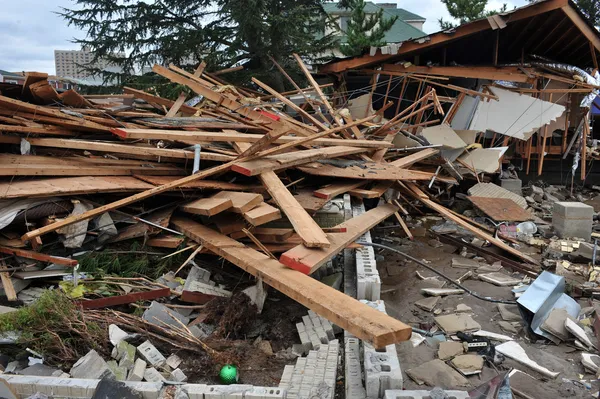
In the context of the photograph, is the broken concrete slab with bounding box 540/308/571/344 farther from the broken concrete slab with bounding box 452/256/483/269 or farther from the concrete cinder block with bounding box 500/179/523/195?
the concrete cinder block with bounding box 500/179/523/195

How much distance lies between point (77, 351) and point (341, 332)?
90.8 inches

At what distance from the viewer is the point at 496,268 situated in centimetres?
622

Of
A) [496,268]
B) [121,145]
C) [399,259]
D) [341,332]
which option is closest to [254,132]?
[121,145]

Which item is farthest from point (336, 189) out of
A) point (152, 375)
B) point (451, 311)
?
point (152, 375)

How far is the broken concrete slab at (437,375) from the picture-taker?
334 centimetres

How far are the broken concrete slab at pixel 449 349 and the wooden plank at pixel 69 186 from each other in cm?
355

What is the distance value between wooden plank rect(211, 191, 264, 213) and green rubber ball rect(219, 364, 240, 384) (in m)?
1.55

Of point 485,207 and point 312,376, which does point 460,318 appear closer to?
point 312,376

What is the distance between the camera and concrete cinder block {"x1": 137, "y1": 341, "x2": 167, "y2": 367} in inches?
133

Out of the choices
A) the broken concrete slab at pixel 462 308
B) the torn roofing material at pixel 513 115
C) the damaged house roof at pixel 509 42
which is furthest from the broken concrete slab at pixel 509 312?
the damaged house roof at pixel 509 42

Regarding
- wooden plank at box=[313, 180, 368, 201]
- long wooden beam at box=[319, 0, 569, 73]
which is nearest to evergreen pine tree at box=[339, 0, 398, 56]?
long wooden beam at box=[319, 0, 569, 73]

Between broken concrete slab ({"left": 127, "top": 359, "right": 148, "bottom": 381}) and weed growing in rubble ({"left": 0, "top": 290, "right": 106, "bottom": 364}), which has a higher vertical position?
weed growing in rubble ({"left": 0, "top": 290, "right": 106, "bottom": 364})

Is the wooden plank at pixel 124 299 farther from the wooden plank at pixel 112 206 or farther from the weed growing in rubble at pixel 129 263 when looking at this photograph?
the wooden plank at pixel 112 206

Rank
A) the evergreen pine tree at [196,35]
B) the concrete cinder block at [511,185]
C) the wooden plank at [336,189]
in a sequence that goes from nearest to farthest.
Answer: the wooden plank at [336,189]
the concrete cinder block at [511,185]
the evergreen pine tree at [196,35]
